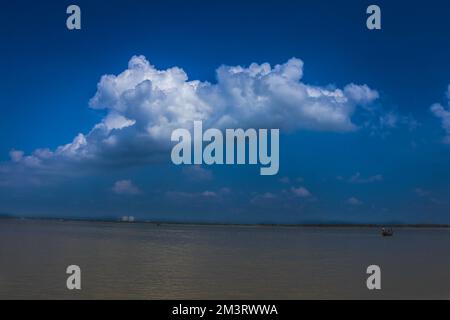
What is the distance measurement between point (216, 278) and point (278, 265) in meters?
8.46
